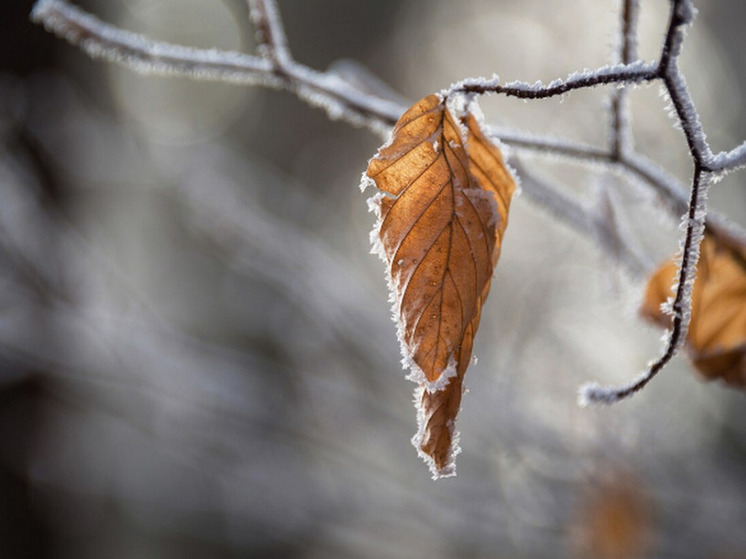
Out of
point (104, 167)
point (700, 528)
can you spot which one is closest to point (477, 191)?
point (700, 528)

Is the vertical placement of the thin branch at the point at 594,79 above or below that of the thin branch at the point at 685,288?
above

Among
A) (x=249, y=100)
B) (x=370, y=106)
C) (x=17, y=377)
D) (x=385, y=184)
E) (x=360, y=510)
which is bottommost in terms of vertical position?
(x=385, y=184)

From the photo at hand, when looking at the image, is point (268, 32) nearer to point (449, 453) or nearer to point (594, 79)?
point (594, 79)

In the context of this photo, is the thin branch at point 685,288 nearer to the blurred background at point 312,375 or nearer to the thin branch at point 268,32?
the thin branch at point 268,32

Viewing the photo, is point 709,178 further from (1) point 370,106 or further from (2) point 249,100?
(2) point 249,100

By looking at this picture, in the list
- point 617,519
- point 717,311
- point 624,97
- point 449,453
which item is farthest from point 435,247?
point 617,519

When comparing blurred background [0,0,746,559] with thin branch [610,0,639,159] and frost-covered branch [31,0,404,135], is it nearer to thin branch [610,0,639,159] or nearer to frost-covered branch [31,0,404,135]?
thin branch [610,0,639,159]

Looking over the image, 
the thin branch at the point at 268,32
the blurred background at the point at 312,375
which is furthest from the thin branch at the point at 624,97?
the blurred background at the point at 312,375
